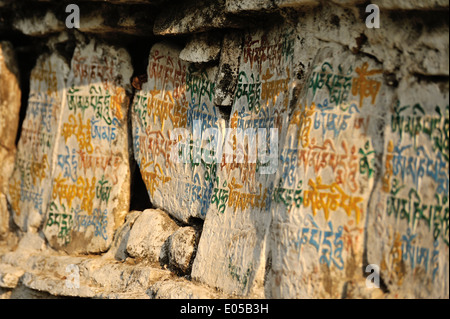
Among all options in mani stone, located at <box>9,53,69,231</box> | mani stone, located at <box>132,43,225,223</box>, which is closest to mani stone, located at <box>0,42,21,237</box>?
mani stone, located at <box>9,53,69,231</box>

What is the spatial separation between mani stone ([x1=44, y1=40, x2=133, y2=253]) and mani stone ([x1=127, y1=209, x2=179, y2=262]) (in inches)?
20.1

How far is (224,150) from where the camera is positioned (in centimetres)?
715

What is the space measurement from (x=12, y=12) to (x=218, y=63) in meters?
3.10

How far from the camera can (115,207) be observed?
834 centimetres

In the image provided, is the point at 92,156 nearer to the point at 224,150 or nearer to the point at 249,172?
the point at 224,150

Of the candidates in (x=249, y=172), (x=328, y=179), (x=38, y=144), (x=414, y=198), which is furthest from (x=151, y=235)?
(x=414, y=198)

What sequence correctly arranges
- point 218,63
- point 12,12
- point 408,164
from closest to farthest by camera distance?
1. point 408,164
2. point 218,63
3. point 12,12

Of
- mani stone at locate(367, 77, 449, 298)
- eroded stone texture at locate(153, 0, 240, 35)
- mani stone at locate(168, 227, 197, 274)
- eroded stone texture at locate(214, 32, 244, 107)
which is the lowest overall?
mani stone at locate(168, 227, 197, 274)

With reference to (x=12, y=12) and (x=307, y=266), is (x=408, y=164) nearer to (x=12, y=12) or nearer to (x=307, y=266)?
(x=307, y=266)

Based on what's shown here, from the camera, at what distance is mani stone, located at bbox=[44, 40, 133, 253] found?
8391 mm

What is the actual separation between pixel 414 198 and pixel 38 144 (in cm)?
502

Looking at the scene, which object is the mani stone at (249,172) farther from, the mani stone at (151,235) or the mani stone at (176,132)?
the mani stone at (151,235)

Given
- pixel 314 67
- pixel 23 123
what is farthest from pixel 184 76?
pixel 23 123

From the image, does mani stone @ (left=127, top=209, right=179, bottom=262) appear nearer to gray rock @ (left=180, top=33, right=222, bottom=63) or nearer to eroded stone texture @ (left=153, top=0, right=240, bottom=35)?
gray rock @ (left=180, top=33, right=222, bottom=63)
